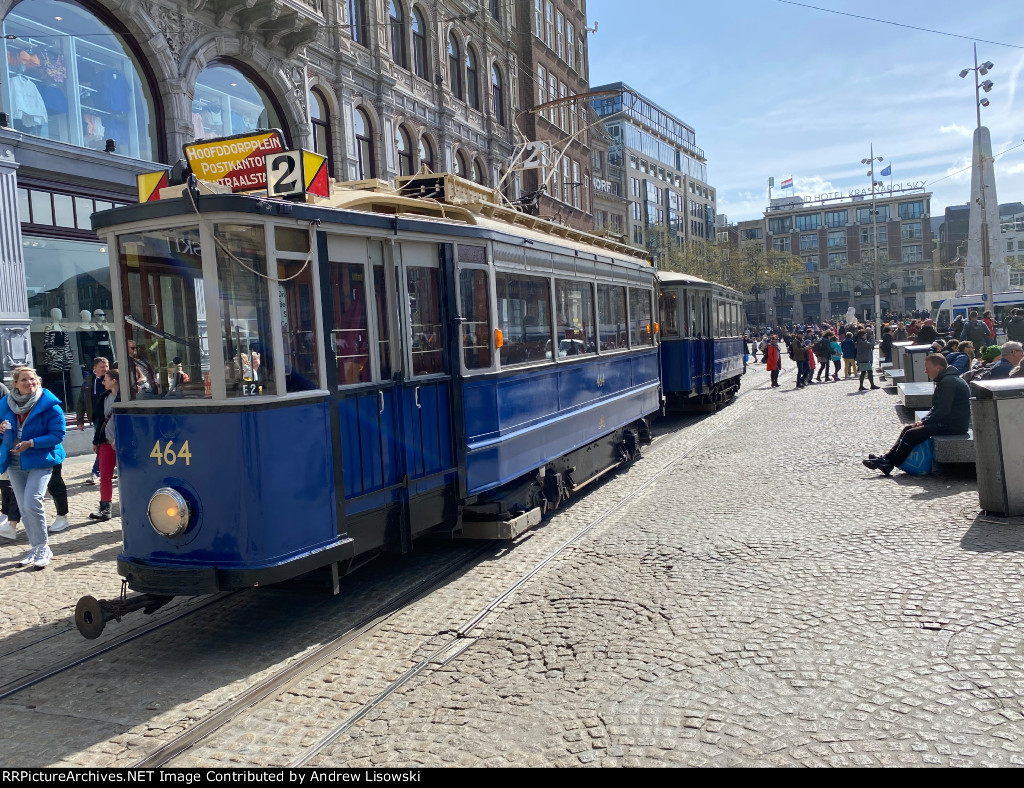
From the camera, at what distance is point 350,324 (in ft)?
19.2

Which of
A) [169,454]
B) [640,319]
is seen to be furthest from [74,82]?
[169,454]

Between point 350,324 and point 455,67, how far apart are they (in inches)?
962

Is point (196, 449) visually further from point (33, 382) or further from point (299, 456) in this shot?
point (33, 382)

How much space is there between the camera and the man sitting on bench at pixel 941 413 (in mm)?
9250

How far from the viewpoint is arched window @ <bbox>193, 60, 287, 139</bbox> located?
17.8 m

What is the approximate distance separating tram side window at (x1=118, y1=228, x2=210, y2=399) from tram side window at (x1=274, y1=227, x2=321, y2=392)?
479 millimetres

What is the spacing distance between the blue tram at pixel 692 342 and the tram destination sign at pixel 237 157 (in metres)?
10.4

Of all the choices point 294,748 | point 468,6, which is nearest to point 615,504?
point 294,748

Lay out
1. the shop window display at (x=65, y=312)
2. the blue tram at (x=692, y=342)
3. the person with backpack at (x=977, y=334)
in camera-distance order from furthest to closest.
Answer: the person with backpack at (x=977, y=334) → the blue tram at (x=692, y=342) → the shop window display at (x=65, y=312)

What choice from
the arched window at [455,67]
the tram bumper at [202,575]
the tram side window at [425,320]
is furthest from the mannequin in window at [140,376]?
the arched window at [455,67]

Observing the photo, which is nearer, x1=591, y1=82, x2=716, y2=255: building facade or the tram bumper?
the tram bumper

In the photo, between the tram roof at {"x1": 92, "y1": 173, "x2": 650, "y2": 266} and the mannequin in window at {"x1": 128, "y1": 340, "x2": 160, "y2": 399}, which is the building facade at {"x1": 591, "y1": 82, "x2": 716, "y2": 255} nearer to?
the tram roof at {"x1": 92, "y1": 173, "x2": 650, "y2": 266}

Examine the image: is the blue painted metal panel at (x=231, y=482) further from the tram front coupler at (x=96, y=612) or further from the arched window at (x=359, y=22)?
the arched window at (x=359, y=22)

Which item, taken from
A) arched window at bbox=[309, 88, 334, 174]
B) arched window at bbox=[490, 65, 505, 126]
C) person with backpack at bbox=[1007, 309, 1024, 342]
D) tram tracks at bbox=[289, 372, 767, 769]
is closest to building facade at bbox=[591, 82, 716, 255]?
arched window at bbox=[490, 65, 505, 126]
